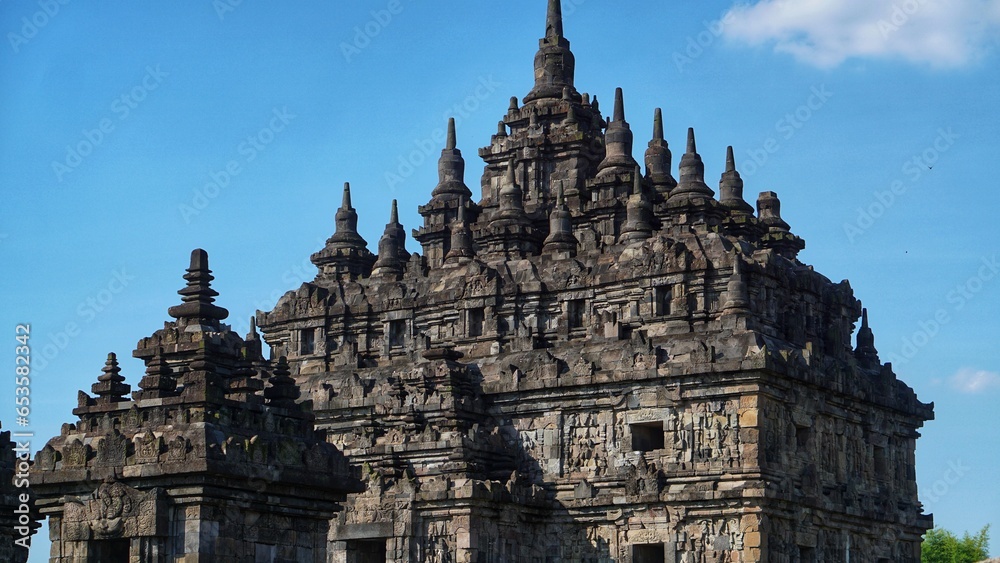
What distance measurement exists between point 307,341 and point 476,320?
6.78 meters

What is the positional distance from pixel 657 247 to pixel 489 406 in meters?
7.08

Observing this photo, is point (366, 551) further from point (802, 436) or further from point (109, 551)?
point (109, 551)

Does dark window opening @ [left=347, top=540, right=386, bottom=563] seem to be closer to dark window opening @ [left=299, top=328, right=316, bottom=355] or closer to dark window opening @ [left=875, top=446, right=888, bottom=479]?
dark window opening @ [left=299, top=328, right=316, bottom=355]

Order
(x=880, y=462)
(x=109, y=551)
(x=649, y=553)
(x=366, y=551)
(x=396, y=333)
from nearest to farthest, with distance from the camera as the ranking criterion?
(x=109, y=551) → (x=366, y=551) → (x=649, y=553) → (x=880, y=462) → (x=396, y=333)

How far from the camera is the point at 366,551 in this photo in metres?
53.2

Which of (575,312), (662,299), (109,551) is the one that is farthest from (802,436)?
(109,551)

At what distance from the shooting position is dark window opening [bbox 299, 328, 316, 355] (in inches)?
2564

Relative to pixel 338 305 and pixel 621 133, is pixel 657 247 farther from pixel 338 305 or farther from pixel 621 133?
pixel 338 305

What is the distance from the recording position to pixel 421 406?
5638cm

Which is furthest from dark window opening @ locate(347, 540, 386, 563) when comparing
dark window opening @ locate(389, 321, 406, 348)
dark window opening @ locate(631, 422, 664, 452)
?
dark window opening @ locate(389, 321, 406, 348)

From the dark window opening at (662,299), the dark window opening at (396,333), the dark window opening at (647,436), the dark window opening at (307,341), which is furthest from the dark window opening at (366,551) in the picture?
the dark window opening at (307,341)

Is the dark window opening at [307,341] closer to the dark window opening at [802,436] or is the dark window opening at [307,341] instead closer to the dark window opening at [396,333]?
the dark window opening at [396,333]

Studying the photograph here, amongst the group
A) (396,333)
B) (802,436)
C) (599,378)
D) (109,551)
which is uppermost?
(396,333)

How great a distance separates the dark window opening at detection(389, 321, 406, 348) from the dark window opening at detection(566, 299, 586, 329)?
609cm
